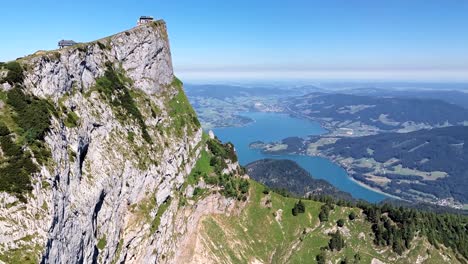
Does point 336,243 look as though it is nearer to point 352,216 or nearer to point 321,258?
point 321,258

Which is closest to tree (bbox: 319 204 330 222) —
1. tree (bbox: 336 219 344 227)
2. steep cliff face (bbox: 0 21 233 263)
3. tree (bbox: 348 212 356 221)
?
tree (bbox: 336 219 344 227)

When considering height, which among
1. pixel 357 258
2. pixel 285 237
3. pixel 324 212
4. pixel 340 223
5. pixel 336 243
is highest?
pixel 324 212

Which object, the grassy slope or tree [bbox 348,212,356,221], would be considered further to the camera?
tree [bbox 348,212,356,221]

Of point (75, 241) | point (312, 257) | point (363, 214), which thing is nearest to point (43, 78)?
point (75, 241)

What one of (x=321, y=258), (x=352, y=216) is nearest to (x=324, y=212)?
(x=352, y=216)

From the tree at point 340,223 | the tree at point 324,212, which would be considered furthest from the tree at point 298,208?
the tree at point 340,223

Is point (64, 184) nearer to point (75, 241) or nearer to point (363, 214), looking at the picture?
point (75, 241)

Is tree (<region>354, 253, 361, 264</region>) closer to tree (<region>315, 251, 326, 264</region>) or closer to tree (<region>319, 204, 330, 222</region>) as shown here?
tree (<region>315, 251, 326, 264</region>)
